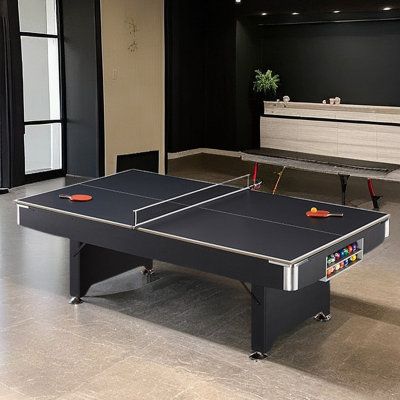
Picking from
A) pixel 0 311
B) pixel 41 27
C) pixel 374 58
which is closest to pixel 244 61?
pixel 374 58

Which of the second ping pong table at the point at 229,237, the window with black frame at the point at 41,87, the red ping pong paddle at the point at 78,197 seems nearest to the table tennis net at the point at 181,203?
the second ping pong table at the point at 229,237

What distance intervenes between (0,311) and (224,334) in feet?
4.81

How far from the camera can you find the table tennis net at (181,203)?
4.29 meters

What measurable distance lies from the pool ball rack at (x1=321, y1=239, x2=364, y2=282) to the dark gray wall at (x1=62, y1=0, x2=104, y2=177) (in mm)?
5350

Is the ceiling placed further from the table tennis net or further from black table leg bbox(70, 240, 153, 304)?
black table leg bbox(70, 240, 153, 304)

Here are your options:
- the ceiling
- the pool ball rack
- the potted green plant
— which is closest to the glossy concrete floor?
the pool ball rack

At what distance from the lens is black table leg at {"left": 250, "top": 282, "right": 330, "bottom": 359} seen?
399 centimetres

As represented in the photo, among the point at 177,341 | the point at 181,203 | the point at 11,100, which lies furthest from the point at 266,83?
the point at 177,341

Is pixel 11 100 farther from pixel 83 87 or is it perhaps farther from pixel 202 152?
pixel 202 152

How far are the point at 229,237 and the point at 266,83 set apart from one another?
7.41 meters

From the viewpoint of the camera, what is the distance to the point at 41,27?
888 centimetres

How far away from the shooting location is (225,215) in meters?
4.43

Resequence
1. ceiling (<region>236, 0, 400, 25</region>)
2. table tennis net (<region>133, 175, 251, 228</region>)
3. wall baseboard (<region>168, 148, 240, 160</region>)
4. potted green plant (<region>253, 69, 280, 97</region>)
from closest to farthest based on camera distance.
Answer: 1. table tennis net (<region>133, 175, 251, 228</region>)
2. ceiling (<region>236, 0, 400, 25</region>)
3. potted green plant (<region>253, 69, 280, 97</region>)
4. wall baseboard (<region>168, 148, 240, 160</region>)

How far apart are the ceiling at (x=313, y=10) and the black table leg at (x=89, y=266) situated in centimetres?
583
